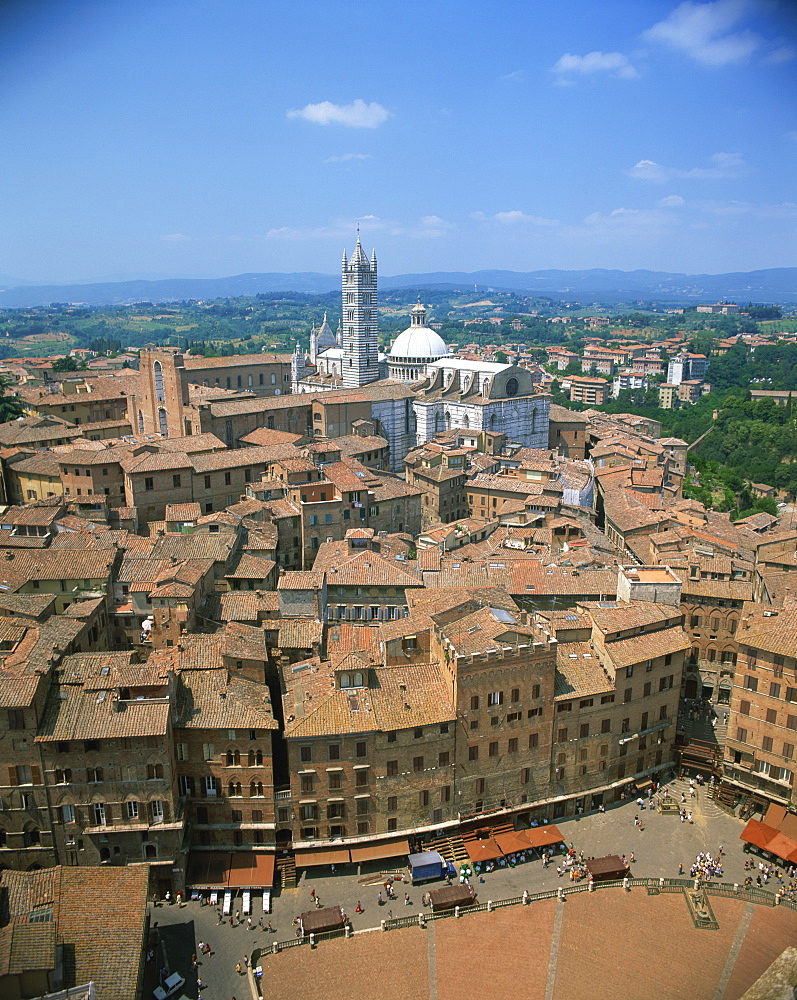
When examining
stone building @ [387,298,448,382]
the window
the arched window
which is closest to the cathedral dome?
stone building @ [387,298,448,382]

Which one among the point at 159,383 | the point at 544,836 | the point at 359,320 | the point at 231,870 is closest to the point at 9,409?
the point at 159,383

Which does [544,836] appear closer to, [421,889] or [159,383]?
[421,889]

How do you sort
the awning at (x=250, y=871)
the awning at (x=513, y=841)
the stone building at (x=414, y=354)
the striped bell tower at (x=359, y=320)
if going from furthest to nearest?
the stone building at (x=414, y=354) → the striped bell tower at (x=359, y=320) → the awning at (x=513, y=841) → the awning at (x=250, y=871)

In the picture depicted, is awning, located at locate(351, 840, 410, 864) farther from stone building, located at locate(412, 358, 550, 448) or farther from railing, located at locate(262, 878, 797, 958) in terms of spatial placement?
stone building, located at locate(412, 358, 550, 448)

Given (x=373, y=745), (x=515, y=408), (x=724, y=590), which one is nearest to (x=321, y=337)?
(x=515, y=408)

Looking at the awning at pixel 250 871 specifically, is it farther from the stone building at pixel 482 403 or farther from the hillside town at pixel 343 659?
the stone building at pixel 482 403

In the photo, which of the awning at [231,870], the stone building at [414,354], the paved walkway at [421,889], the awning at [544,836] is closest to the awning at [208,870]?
the awning at [231,870]

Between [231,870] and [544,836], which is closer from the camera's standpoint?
[231,870]
